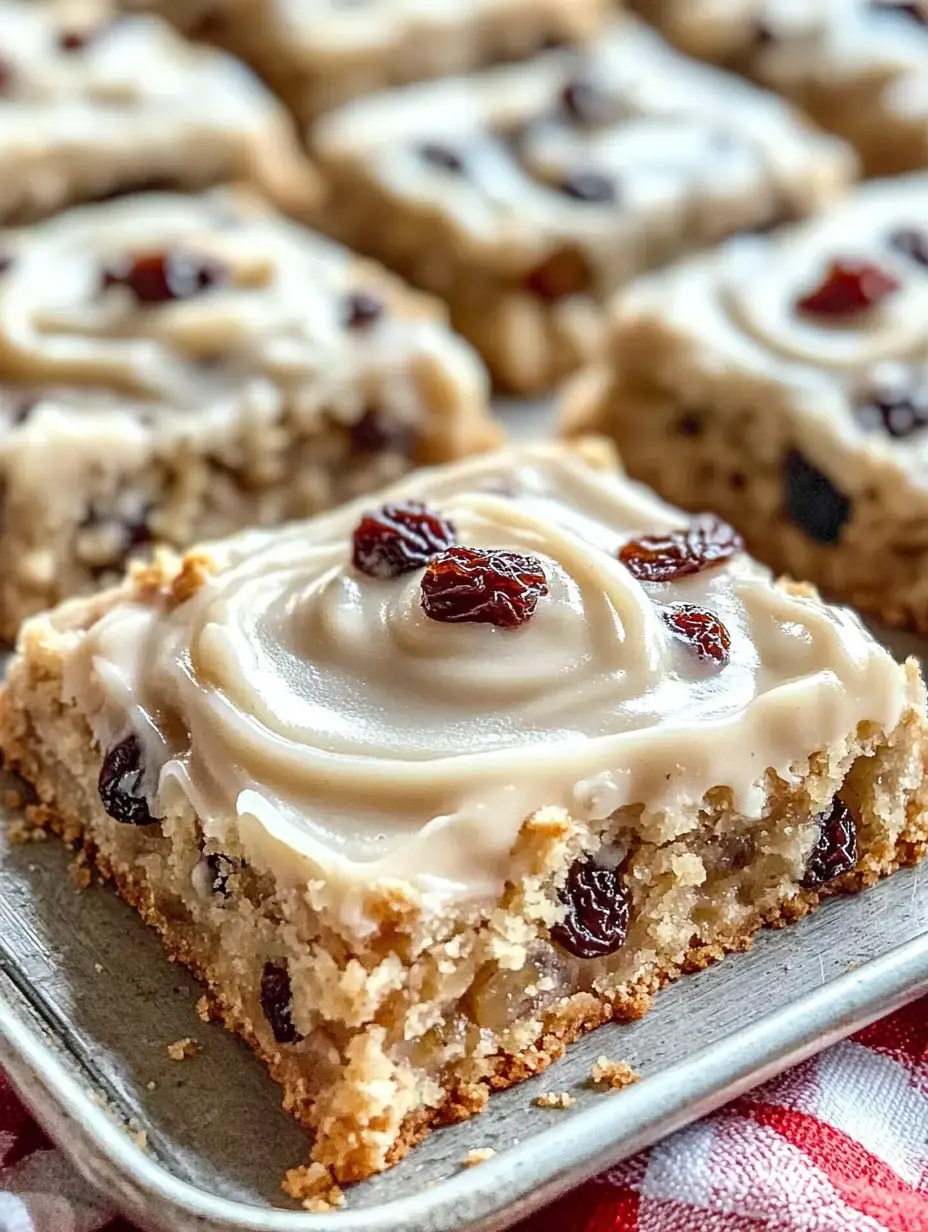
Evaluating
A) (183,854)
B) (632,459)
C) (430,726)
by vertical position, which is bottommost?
(632,459)

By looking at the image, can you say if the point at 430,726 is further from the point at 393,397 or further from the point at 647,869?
the point at 393,397

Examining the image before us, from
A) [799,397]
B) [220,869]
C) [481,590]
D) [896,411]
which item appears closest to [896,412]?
[896,411]

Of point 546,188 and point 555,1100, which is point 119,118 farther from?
point 555,1100

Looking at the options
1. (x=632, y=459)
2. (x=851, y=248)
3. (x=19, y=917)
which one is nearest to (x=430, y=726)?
(x=19, y=917)

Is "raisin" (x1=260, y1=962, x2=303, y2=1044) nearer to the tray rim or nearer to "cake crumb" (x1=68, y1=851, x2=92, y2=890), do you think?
the tray rim

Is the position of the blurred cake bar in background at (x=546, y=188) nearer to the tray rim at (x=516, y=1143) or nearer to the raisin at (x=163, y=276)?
the raisin at (x=163, y=276)

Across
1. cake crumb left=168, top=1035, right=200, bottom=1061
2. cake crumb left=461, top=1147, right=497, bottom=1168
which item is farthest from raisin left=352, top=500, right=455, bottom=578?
cake crumb left=461, top=1147, right=497, bottom=1168
